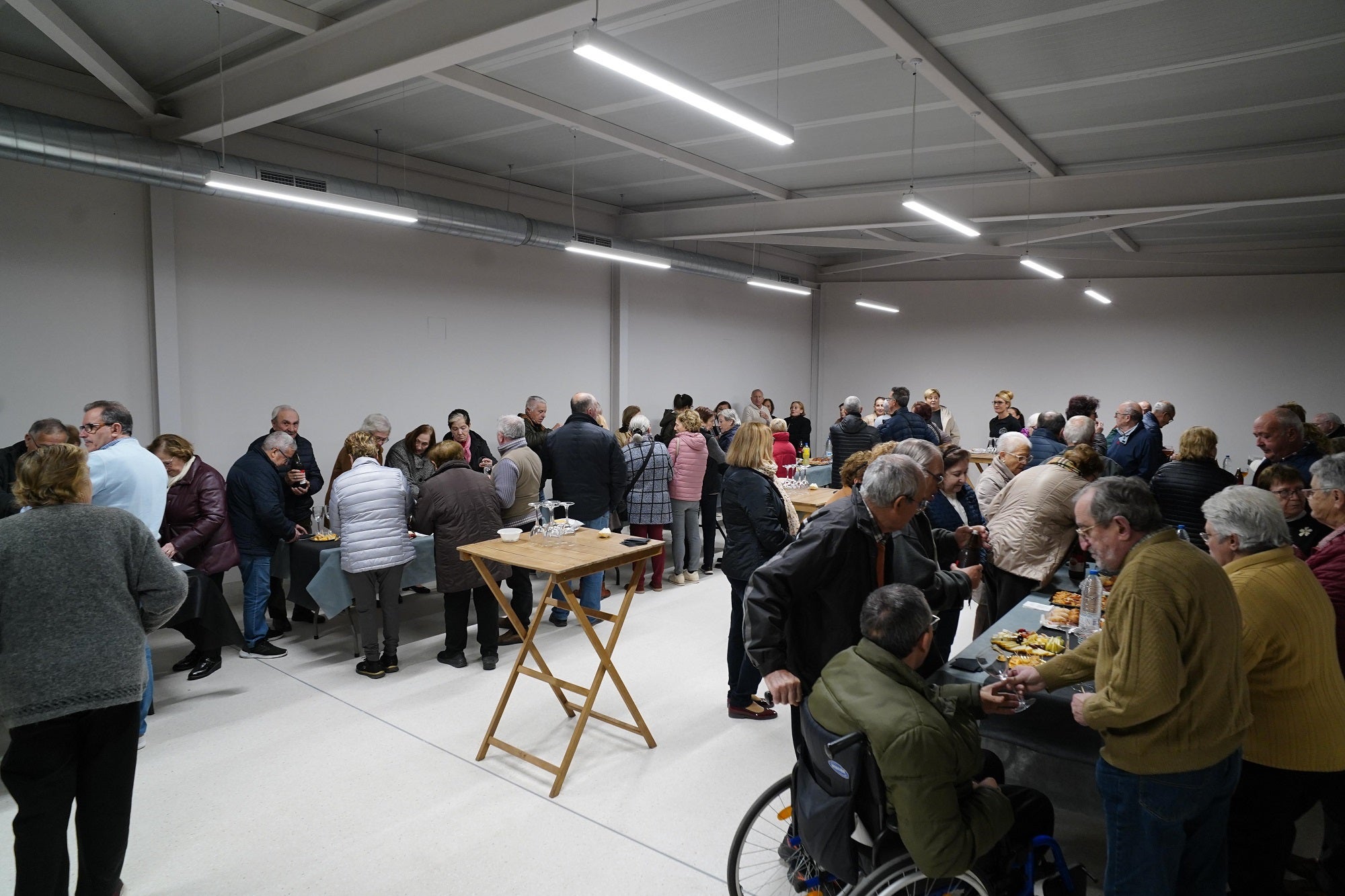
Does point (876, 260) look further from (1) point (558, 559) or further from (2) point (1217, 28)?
(1) point (558, 559)

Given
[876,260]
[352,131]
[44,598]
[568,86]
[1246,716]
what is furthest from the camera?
[876,260]

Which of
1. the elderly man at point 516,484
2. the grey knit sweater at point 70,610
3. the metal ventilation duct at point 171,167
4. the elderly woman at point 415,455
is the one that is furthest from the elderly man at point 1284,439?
the metal ventilation duct at point 171,167

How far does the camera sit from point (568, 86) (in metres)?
5.62

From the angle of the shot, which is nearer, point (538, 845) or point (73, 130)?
point (538, 845)

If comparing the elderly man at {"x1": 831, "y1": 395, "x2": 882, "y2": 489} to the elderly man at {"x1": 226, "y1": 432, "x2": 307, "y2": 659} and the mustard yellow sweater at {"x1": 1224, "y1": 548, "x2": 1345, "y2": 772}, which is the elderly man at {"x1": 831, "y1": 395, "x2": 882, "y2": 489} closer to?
the elderly man at {"x1": 226, "y1": 432, "x2": 307, "y2": 659}

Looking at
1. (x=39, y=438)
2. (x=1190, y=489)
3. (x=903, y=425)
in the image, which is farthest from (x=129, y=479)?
(x=903, y=425)

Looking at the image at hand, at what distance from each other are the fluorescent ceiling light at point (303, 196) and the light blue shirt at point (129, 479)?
1.86 metres

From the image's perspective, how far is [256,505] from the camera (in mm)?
4906

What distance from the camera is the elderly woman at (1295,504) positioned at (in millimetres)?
3543

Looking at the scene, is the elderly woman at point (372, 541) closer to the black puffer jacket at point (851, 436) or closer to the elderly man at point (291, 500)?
the elderly man at point (291, 500)

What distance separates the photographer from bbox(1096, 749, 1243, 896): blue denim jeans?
6.54 ft

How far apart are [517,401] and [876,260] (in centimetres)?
722

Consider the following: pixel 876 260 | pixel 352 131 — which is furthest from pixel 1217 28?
pixel 876 260

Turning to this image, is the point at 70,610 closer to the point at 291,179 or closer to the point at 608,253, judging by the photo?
the point at 291,179
